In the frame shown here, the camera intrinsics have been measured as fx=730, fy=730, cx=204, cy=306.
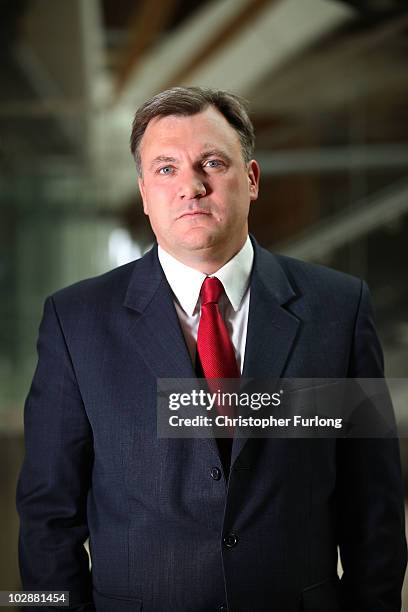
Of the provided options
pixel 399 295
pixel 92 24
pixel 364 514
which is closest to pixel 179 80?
pixel 92 24

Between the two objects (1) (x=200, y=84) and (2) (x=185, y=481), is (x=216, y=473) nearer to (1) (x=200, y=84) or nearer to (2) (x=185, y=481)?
(2) (x=185, y=481)

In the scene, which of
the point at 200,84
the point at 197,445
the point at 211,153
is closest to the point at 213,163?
the point at 211,153

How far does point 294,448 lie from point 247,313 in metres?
0.29

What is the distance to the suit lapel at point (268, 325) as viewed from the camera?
1.46 m

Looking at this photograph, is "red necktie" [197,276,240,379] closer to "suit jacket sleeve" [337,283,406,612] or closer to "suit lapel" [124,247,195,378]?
"suit lapel" [124,247,195,378]

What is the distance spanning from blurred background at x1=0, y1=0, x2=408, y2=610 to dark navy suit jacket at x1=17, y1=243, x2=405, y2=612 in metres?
2.84

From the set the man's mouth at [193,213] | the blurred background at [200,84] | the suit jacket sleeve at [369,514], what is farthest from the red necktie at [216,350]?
the blurred background at [200,84]

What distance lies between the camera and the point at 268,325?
1496 mm

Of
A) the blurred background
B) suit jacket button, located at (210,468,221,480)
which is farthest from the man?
the blurred background

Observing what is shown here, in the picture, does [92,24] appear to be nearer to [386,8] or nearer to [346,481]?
[386,8]

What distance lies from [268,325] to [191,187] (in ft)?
1.07

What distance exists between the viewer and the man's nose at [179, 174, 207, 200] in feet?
4.57

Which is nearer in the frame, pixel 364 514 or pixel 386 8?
pixel 364 514

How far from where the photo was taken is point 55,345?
152cm
